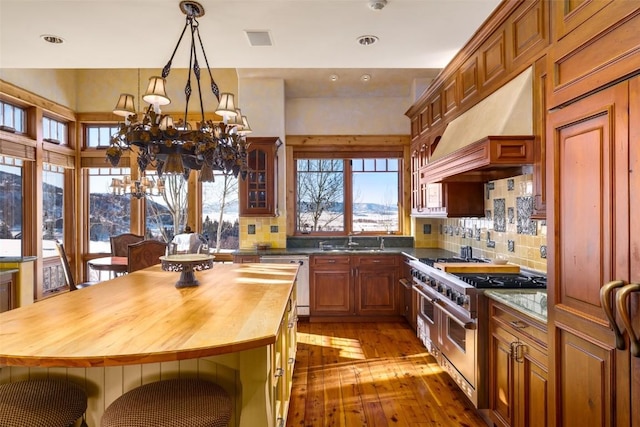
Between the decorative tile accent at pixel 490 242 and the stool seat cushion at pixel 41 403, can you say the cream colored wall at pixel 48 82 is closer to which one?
the stool seat cushion at pixel 41 403

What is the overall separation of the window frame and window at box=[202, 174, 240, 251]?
→ 107 cm

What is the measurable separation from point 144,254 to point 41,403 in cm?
273

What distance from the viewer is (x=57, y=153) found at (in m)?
5.68

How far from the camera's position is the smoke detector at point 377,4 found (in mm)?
2340

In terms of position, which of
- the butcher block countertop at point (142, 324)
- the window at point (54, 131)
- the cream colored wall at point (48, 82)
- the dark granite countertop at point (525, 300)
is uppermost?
the cream colored wall at point (48, 82)

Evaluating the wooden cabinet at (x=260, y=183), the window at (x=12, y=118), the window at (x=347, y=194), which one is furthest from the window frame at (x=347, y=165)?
the window at (x=12, y=118)

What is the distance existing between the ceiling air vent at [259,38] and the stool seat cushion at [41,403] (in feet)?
7.87

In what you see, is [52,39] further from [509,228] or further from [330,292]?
[509,228]

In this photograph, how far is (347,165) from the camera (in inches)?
221

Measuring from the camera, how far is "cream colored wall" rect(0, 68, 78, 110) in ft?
16.1

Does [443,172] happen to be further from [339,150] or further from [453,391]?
[339,150]

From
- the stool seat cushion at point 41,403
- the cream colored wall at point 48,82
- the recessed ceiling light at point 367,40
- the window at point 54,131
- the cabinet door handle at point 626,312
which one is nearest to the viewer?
the cabinet door handle at point 626,312

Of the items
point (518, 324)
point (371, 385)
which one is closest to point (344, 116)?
point (371, 385)

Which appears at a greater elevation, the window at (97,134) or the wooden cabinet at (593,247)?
the window at (97,134)
